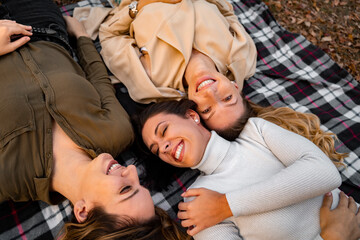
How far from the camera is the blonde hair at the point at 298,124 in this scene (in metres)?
3.10

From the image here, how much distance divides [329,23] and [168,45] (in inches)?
139

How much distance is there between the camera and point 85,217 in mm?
2221

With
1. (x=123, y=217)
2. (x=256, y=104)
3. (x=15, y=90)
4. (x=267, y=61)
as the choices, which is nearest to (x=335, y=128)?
(x=256, y=104)

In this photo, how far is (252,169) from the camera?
8.63ft

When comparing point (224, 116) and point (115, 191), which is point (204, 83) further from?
point (115, 191)

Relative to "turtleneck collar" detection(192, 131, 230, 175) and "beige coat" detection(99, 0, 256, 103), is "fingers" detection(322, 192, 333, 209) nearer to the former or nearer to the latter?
"turtleneck collar" detection(192, 131, 230, 175)

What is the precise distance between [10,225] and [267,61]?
379 cm

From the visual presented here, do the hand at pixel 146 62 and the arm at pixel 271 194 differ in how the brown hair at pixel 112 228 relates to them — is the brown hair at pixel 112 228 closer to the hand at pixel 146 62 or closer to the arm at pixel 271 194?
the arm at pixel 271 194

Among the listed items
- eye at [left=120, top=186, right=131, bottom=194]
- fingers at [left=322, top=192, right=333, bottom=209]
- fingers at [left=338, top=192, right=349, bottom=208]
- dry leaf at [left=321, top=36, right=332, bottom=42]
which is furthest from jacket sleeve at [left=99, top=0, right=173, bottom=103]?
dry leaf at [left=321, top=36, right=332, bottom=42]

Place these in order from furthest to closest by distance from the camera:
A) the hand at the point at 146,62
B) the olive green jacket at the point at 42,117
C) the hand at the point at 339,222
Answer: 1. the hand at the point at 146,62
2. the olive green jacket at the point at 42,117
3. the hand at the point at 339,222

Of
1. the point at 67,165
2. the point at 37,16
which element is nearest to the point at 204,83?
the point at 67,165

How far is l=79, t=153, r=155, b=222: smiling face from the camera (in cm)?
215

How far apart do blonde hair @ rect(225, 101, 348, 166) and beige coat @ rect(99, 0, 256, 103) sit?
503mm

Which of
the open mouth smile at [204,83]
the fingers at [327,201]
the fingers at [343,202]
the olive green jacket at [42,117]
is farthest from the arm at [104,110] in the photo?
the fingers at [343,202]
